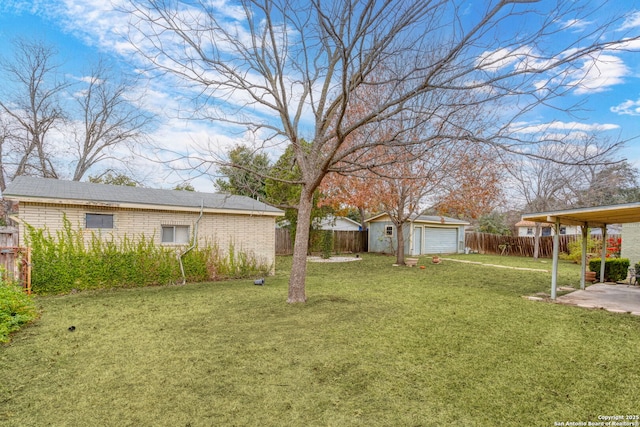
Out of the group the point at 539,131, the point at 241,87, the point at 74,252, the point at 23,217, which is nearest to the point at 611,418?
the point at 539,131

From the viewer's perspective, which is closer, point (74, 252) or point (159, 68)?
point (159, 68)

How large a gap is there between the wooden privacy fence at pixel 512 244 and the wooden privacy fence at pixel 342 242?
8.56m

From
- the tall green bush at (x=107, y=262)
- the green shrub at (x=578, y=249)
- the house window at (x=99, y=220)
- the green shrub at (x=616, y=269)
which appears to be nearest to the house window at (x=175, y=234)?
the tall green bush at (x=107, y=262)

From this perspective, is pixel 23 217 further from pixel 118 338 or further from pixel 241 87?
pixel 241 87

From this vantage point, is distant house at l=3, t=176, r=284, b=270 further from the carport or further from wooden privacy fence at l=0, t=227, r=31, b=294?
the carport

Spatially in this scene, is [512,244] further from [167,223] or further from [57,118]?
[57,118]

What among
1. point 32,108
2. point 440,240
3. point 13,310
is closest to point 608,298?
point 13,310

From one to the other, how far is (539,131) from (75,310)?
8806 millimetres

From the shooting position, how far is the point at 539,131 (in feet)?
15.6

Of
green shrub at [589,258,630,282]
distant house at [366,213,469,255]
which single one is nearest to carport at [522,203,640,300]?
green shrub at [589,258,630,282]

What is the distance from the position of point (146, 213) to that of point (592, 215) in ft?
38.4

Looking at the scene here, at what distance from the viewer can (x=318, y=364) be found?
3908mm

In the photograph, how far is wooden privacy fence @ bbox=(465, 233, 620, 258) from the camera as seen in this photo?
68.7ft

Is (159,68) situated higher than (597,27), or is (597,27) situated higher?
(159,68)
